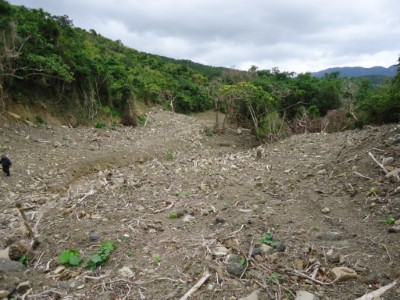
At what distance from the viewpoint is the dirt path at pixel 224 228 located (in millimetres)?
2701

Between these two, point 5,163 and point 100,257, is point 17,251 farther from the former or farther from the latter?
point 5,163

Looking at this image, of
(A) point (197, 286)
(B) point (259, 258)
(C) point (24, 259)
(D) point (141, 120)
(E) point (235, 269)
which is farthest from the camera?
(D) point (141, 120)

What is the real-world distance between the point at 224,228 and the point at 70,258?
1.72 metres

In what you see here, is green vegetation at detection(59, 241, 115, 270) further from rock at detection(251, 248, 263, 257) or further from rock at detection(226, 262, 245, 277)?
rock at detection(251, 248, 263, 257)

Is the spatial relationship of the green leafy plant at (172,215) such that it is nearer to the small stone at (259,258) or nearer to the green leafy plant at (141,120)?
the small stone at (259,258)

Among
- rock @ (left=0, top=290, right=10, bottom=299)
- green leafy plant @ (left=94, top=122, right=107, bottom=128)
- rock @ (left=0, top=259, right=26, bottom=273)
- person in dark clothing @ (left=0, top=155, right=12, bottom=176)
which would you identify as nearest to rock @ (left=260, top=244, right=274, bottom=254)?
rock @ (left=0, top=290, right=10, bottom=299)

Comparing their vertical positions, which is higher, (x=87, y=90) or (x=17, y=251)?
(x=87, y=90)

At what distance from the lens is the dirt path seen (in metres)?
2.70

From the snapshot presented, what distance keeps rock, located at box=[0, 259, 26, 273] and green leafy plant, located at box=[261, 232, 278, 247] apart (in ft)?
8.50

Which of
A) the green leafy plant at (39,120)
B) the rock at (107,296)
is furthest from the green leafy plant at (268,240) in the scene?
the green leafy plant at (39,120)

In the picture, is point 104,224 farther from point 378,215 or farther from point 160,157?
point 160,157

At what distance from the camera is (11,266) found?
3254mm

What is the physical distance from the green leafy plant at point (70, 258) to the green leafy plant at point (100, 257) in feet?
0.37

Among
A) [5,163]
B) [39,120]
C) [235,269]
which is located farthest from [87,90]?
[235,269]
